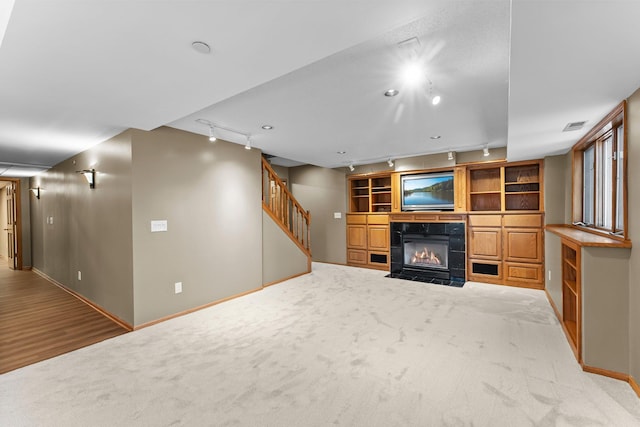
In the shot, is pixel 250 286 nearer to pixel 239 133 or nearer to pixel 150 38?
pixel 239 133

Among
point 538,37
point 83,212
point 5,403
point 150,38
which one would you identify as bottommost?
point 5,403

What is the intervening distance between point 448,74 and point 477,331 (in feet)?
8.93

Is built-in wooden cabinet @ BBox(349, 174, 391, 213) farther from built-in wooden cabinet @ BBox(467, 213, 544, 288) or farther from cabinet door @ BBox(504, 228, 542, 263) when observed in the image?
cabinet door @ BBox(504, 228, 542, 263)

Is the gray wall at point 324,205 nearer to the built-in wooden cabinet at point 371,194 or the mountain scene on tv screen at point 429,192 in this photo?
the built-in wooden cabinet at point 371,194

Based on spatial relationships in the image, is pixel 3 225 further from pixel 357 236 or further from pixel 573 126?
pixel 573 126

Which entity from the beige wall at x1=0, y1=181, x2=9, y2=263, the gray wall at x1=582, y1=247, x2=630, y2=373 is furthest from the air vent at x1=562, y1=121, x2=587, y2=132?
the beige wall at x1=0, y1=181, x2=9, y2=263

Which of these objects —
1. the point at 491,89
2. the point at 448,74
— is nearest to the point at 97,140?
the point at 448,74

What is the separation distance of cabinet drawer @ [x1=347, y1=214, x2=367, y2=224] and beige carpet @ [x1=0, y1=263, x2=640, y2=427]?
3.21 metres

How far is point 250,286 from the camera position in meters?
4.86

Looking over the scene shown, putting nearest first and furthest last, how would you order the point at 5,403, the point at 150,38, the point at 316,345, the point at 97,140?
the point at 150,38 → the point at 5,403 → the point at 316,345 → the point at 97,140

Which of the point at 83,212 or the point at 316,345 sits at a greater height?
the point at 83,212

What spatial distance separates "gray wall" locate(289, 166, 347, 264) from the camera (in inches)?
284

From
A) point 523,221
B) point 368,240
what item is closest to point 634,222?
point 523,221

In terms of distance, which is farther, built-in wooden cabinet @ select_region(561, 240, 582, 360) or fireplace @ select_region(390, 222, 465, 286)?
fireplace @ select_region(390, 222, 465, 286)
